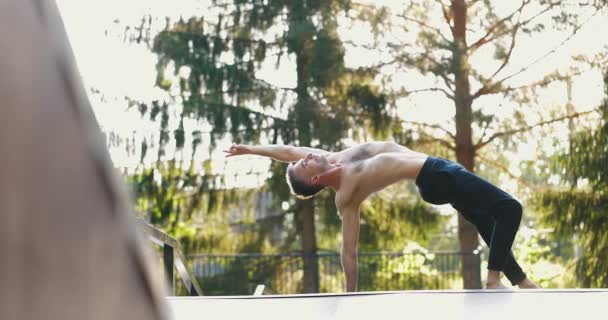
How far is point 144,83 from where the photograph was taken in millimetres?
17156

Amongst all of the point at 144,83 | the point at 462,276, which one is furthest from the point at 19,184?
the point at 144,83

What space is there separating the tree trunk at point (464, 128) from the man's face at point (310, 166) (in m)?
10.2

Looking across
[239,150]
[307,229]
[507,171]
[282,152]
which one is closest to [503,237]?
[282,152]

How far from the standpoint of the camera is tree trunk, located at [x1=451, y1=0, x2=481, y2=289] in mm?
15398

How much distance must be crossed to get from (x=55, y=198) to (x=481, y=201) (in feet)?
17.0

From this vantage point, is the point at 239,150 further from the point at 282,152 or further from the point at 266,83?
the point at 266,83

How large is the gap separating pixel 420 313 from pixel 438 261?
13.2 m

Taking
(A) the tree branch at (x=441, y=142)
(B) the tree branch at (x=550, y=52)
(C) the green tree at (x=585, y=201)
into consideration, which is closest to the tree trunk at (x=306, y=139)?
(A) the tree branch at (x=441, y=142)

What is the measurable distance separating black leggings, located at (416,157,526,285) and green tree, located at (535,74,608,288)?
10935 millimetres

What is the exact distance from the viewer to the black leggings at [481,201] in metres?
5.25

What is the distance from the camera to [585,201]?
628 inches

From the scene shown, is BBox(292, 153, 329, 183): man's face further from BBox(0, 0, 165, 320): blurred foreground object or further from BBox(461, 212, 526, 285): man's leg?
BBox(0, 0, 165, 320): blurred foreground object

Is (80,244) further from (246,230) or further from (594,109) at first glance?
(246,230)

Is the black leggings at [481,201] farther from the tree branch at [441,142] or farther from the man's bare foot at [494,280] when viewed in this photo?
the tree branch at [441,142]
